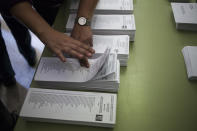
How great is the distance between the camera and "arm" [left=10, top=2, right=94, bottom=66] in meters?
0.74

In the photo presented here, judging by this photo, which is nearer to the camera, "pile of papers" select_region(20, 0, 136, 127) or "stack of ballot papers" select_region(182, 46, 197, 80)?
"pile of papers" select_region(20, 0, 136, 127)

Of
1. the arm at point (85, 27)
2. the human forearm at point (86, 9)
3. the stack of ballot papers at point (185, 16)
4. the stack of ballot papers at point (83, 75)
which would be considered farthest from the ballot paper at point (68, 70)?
the stack of ballot papers at point (185, 16)

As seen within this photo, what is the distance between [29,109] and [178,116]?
494 millimetres

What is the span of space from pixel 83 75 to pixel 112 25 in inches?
11.6

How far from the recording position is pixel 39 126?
659 millimetres

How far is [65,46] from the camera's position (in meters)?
0.74

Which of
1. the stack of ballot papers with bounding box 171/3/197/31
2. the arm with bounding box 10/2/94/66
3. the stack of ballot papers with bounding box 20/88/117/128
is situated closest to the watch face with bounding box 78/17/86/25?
the arm with bounding box 10/2/94/66

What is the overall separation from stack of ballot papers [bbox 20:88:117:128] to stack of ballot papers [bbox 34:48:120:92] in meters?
0.03

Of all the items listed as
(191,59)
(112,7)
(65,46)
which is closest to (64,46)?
(65,46)

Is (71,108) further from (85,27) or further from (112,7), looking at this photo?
(112,7)

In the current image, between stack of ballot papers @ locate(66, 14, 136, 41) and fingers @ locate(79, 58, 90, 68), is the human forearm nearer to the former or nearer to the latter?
stack of ballot papers @ locate(66, 14, 136, 41)

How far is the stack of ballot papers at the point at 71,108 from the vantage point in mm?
631

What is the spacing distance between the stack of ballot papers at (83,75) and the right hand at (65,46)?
0.13 feet

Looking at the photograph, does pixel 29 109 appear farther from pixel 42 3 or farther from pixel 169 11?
pixel 169 11
